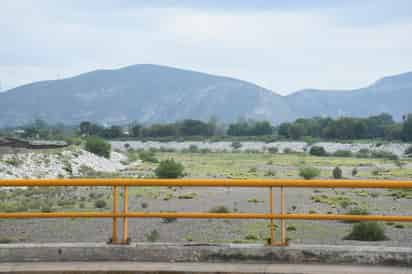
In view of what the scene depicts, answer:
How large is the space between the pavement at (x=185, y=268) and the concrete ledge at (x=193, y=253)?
184 mm

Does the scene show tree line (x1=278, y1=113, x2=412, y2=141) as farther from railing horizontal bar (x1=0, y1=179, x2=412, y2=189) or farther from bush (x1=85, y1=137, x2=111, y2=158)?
railing horizontal bar (x1=0, y1=179, x2=412, y2=189)

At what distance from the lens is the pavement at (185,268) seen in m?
9.58

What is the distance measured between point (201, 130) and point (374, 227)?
17485 centimetres

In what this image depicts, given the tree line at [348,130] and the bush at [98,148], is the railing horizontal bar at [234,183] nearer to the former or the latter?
the bush at [98,148]

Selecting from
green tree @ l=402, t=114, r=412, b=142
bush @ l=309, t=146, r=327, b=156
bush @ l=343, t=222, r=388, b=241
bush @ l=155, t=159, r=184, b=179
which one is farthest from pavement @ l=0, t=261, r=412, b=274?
green tree @ l=402, t=114, r=412, b=142

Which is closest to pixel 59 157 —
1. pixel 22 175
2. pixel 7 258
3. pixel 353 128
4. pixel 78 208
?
pixel 22 175

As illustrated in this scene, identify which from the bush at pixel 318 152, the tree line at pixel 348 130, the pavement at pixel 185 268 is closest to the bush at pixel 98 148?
the bush at pixel 318 152

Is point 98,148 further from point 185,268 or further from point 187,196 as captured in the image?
point 185,268

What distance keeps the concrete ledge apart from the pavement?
0.18 meters

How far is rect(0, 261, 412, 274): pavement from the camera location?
31.4 ft

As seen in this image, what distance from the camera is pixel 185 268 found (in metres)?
9.75

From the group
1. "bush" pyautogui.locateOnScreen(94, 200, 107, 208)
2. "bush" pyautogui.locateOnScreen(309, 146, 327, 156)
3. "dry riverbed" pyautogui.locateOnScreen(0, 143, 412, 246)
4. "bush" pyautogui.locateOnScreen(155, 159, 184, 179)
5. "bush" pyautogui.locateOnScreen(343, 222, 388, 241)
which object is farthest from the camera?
"bush" pyautogui.locateOnScreen(309, 146, 327, 156)

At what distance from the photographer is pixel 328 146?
140000mm

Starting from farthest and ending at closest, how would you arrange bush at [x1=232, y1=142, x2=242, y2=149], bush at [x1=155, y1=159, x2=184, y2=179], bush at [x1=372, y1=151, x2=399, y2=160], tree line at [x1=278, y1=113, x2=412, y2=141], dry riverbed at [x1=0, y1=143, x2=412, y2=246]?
bush at [x1=232, y1=142, x2=242, y2=149]
tree line at [x1=278, y1=113, x2=412, y2=141]
bush at [x1=372, y1=151, x2=399, y2=160]
bush at [x1=155, y1=159, x2=184, y2=179]
dry riverbed at [x1=0, y1=143, x2=412, y2=246]
